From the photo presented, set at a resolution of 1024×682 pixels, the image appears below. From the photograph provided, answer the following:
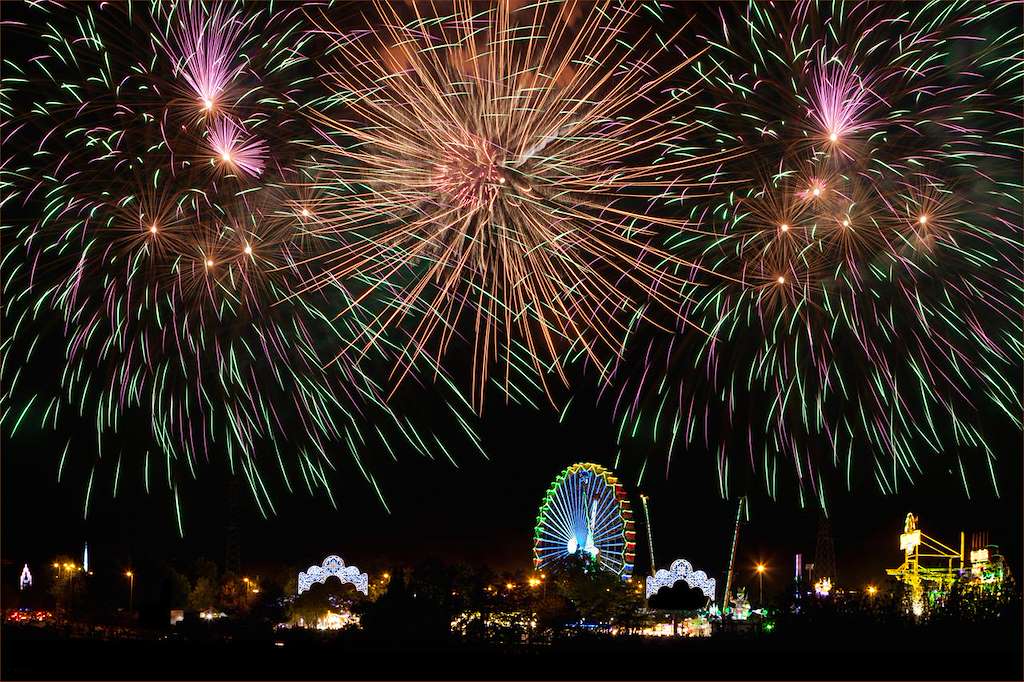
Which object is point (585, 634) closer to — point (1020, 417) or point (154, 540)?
point (1020, 417)

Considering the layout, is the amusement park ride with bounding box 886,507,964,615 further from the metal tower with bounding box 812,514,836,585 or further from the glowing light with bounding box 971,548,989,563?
the metal tower with bounding box 812,514,836,585

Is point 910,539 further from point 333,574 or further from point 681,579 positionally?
point 333,574

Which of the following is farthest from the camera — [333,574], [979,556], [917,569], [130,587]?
[333,574]

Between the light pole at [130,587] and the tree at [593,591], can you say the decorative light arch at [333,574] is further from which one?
the tree at [593,591]

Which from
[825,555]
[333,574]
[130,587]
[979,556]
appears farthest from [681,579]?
[130,587]

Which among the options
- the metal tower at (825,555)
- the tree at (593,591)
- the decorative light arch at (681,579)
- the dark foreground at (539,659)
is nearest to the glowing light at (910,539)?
the metal tower at (825,555)

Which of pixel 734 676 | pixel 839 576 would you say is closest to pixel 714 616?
pixel 839 576
